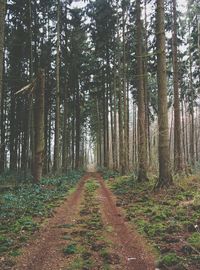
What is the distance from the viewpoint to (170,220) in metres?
8.76

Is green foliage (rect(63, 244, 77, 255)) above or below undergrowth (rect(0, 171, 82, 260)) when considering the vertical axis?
below

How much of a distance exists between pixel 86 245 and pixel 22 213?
13.0 ft

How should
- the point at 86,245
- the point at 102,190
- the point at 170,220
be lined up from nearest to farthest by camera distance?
1. the point at 86,245
2. the point at 170,220
3. the point at 102,190

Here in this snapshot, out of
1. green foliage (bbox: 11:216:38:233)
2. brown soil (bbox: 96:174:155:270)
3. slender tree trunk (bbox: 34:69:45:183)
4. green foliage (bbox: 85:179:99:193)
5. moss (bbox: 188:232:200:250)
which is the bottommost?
brown soil (bbox: 96:174:155:270)

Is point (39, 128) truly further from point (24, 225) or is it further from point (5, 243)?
point (5, 243)

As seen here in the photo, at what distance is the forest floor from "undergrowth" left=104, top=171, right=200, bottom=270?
1.04ft

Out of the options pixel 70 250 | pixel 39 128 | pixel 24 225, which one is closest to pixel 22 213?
pixel 24 225

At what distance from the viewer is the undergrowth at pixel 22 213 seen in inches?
293

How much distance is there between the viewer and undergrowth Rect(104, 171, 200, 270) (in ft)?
20.2

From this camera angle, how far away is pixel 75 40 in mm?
30266

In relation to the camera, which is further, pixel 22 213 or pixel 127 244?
pixel 22 213

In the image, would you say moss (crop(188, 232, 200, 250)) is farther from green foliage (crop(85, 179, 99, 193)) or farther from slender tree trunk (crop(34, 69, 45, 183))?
slender tree trunk (crop(34, 69, 45, 183))

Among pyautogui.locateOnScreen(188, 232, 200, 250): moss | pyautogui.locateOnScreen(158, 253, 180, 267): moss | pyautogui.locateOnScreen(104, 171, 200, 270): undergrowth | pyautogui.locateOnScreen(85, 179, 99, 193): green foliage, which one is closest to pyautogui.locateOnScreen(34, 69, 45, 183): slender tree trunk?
pyautogui.locateOnScreen(85, 179, 99, 193): green foliage

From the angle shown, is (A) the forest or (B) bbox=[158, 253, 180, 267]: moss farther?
(A) the forest
